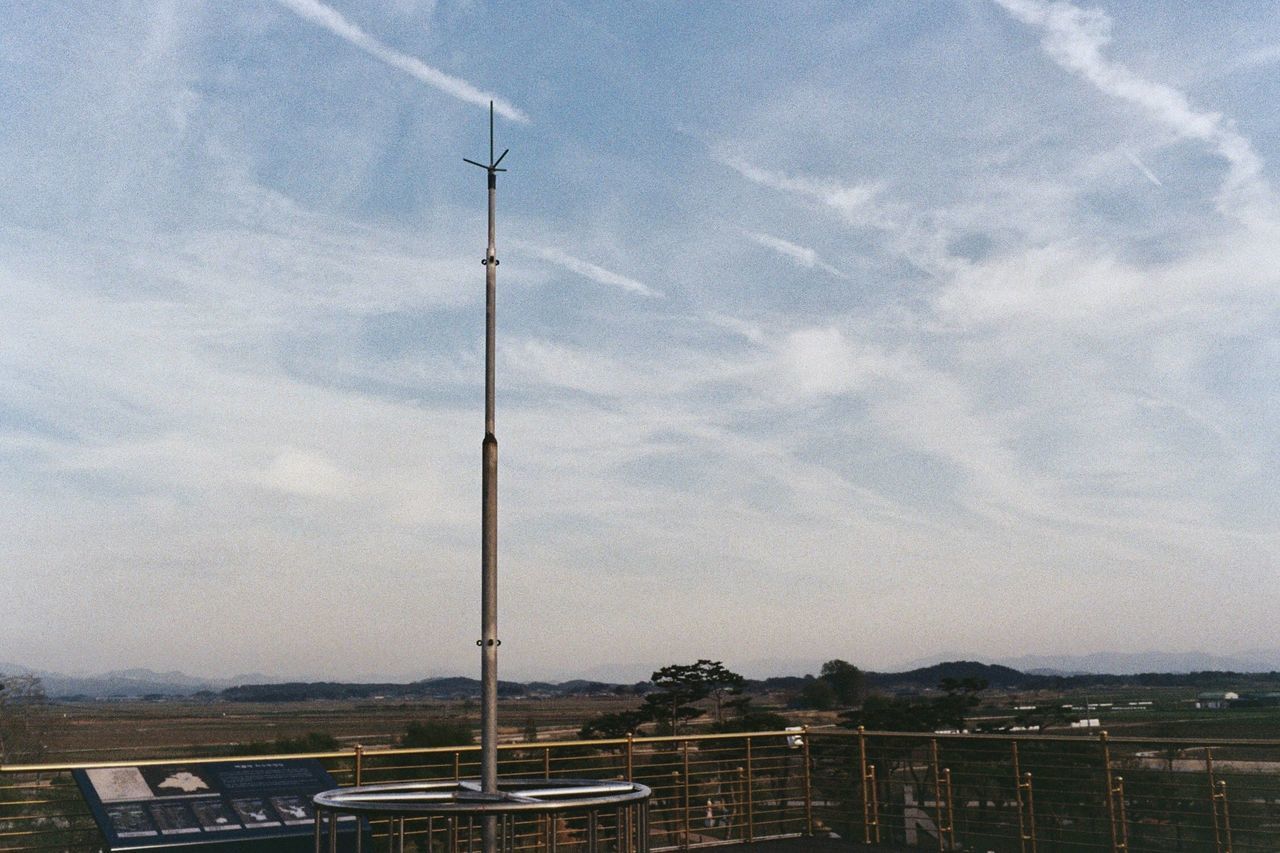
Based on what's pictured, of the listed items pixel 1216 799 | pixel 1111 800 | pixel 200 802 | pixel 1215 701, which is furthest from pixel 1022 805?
pixel 1215 701

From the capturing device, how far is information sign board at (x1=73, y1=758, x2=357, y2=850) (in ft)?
26.0

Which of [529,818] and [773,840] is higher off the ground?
[529,818]

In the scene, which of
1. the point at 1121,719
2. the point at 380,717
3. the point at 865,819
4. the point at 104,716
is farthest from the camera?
the point at 104,716

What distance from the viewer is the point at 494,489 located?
17.3ft

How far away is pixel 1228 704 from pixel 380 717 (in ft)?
344

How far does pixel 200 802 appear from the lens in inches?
329

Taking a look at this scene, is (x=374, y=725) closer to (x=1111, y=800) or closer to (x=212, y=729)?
(x=212, y=729)

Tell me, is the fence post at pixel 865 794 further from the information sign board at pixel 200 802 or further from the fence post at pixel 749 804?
the information sign board at pixel 200 802

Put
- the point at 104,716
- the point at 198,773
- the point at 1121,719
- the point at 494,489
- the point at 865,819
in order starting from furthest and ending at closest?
1. the point at 104,716
2. the point at 1121,719
3. the point at 865,819
4. the point at 198,773
5. the point at 494,489

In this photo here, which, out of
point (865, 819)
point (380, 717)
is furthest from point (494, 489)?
point (380, 717)

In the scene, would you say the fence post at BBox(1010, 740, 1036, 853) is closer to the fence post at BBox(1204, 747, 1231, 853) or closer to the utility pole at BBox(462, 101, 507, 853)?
the fence post at BBox(1204, 747, 1231, 853)

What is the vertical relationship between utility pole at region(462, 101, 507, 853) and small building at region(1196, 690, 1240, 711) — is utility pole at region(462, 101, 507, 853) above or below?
above

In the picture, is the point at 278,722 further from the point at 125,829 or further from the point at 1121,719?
the point at 125,829

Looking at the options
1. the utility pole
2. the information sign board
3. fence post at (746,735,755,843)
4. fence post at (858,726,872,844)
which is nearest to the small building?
fence post at (858,726,872,844)
